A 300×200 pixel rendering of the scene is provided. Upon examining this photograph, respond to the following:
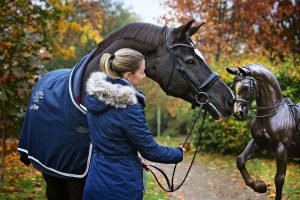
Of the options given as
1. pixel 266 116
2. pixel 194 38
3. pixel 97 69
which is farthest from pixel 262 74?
pixel 194 38

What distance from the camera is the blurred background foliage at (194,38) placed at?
587 centimetres

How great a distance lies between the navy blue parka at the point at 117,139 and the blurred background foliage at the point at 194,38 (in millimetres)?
2949

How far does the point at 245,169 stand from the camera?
4.88m

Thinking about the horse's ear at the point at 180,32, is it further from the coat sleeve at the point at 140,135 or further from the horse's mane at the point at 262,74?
the horse's mane at the point at 262,74

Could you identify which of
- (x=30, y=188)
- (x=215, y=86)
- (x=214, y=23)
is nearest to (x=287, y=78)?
(x=214, y=23)

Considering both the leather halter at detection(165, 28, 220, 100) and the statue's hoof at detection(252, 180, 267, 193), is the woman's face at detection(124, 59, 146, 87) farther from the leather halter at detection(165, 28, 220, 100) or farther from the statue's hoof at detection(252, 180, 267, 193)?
the statue's hoof at detection(252, 180, 267, 193)

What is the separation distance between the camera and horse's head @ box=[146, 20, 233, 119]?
9.54 feet

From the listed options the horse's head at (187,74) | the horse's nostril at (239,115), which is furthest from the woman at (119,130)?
the horse's nostril at (239,115)

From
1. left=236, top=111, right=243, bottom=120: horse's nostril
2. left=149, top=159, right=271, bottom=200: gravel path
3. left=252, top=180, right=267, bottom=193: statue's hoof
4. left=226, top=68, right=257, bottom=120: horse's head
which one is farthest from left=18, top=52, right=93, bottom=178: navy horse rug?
left=149, top=159, right=271, bottom=200: gravel path

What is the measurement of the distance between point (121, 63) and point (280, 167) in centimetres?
315

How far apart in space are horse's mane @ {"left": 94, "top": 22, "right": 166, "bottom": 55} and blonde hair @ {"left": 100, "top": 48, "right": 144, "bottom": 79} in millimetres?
490

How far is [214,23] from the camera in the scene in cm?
1589

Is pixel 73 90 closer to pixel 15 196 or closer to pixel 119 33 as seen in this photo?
pixel 119 33

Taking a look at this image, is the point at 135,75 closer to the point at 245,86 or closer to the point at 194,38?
the point at 245,86
